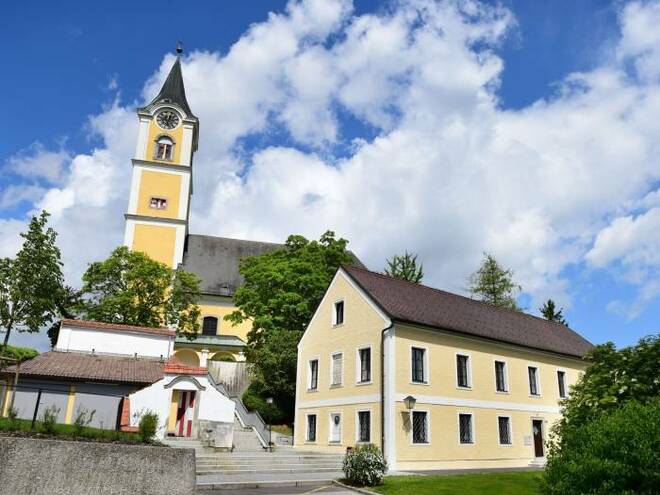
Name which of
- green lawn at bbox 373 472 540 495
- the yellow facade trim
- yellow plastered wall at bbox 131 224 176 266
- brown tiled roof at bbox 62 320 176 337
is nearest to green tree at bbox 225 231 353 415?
brown tiled roof at bbox 62 320 176 337

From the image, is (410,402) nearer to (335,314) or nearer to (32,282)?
(335,314)

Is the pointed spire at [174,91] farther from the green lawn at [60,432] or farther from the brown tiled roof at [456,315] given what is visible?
the green lawn at [60,432]

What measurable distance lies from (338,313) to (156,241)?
2545cm

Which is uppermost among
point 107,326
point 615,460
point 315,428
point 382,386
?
point 107,326

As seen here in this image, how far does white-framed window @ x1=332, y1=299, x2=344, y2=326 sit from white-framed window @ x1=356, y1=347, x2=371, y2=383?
238cm

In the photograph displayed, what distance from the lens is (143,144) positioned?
50719mm

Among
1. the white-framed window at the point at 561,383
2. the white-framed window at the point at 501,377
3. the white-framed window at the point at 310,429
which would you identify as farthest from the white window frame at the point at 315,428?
the white-framed window at the point at 561,383

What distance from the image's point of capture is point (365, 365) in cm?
2483

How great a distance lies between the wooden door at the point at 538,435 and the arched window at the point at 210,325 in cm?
2868

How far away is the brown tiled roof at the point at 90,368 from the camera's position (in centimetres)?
2333

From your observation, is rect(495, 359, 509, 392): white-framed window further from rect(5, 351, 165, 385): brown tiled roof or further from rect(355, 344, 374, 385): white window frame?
rect(5, 351, 165, 385): brown tiled roof

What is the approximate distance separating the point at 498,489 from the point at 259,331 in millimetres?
22678

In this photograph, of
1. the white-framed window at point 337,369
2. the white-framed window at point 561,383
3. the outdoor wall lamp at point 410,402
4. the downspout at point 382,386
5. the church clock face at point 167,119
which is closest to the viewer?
the outdoor wall lamp at point 410,402

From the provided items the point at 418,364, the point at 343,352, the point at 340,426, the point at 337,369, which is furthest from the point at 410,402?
the point at 337,369
